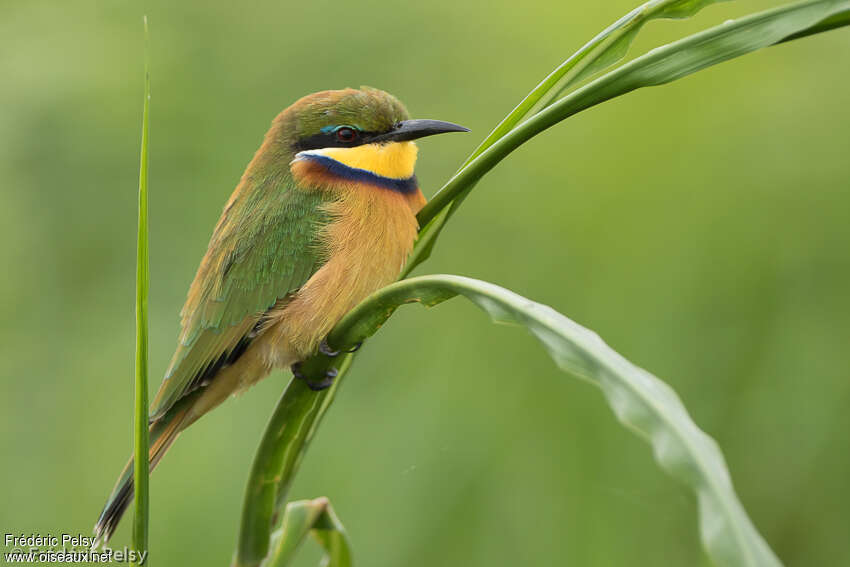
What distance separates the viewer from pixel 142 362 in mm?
804

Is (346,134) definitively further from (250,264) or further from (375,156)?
(250,264)

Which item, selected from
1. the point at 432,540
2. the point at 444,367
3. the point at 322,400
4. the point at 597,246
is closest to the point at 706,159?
the point at 597,246

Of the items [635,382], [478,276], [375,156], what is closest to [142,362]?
[635,382]

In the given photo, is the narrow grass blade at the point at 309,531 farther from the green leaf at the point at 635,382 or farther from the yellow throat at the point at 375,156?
the yellow throat at the point at 375,156

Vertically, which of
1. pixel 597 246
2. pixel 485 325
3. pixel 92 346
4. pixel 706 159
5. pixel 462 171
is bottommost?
pixel 92 346

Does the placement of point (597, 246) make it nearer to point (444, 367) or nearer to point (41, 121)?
point (444, 367)

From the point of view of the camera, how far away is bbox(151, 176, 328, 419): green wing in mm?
1615

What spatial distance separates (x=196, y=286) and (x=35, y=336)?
1.21m

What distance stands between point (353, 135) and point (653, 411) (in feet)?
3.96

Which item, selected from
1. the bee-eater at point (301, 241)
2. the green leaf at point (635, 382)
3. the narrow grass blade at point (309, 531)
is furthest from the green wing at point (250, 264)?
the narrow grass blade at point (309, 531)

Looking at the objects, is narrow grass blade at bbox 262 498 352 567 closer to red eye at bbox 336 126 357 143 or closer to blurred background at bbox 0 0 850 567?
red eye at bbox 336 126 357 143

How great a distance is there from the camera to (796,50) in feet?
8.22

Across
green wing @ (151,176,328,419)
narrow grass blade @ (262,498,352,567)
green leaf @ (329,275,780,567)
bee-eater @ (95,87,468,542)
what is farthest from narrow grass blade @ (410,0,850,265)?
green wing @ (151,176,328,419)

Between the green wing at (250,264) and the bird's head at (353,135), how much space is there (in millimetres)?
68
